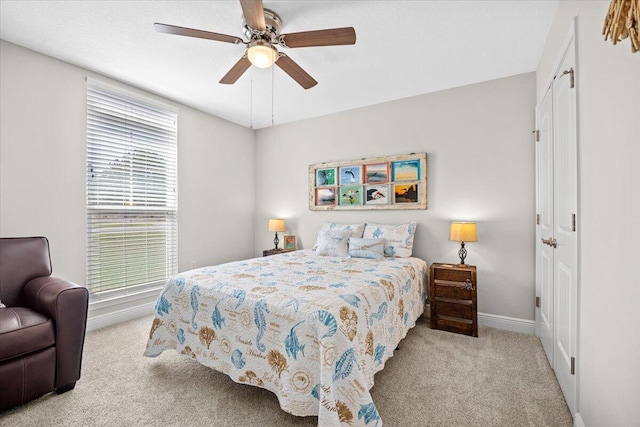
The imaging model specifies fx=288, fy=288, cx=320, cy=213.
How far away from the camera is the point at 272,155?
15.9 ft

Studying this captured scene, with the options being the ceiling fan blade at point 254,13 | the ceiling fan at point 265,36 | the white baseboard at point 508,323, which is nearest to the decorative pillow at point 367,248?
the white baseboard at point 508,323

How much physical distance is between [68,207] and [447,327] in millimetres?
3984

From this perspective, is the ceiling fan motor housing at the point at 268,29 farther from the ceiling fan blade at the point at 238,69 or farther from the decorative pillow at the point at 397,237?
the decorative pillow at the point at 397,237

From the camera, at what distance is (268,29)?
6.93 ft

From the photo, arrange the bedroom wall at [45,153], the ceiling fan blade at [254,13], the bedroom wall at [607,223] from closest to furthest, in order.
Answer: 1. the bedroom wall at [607,223]
2. the ceiling fan blade at [254,13]
3. the bedroom wall at [45,153]

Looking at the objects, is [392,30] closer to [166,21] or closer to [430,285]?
[166,21]

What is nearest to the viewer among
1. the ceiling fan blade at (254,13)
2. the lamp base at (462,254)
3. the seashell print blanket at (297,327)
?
the seashell print blanket at (297,327)

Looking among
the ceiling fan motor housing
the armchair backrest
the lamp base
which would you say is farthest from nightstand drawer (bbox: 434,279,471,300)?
the armchair backrest

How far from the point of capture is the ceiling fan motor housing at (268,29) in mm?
2029

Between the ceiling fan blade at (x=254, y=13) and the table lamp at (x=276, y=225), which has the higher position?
the ceiling fan blade at (x=254, y=13)

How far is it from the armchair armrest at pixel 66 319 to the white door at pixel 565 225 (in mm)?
3127

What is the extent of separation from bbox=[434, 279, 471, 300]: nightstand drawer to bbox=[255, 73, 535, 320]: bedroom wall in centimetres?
45

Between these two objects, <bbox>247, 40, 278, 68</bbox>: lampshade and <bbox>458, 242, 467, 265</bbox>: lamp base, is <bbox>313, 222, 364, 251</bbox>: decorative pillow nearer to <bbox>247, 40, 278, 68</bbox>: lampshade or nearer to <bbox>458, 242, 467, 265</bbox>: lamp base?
<bbox>458, 242, 467, 265</bbox>: lamp base

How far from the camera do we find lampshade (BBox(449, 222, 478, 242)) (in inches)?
114
